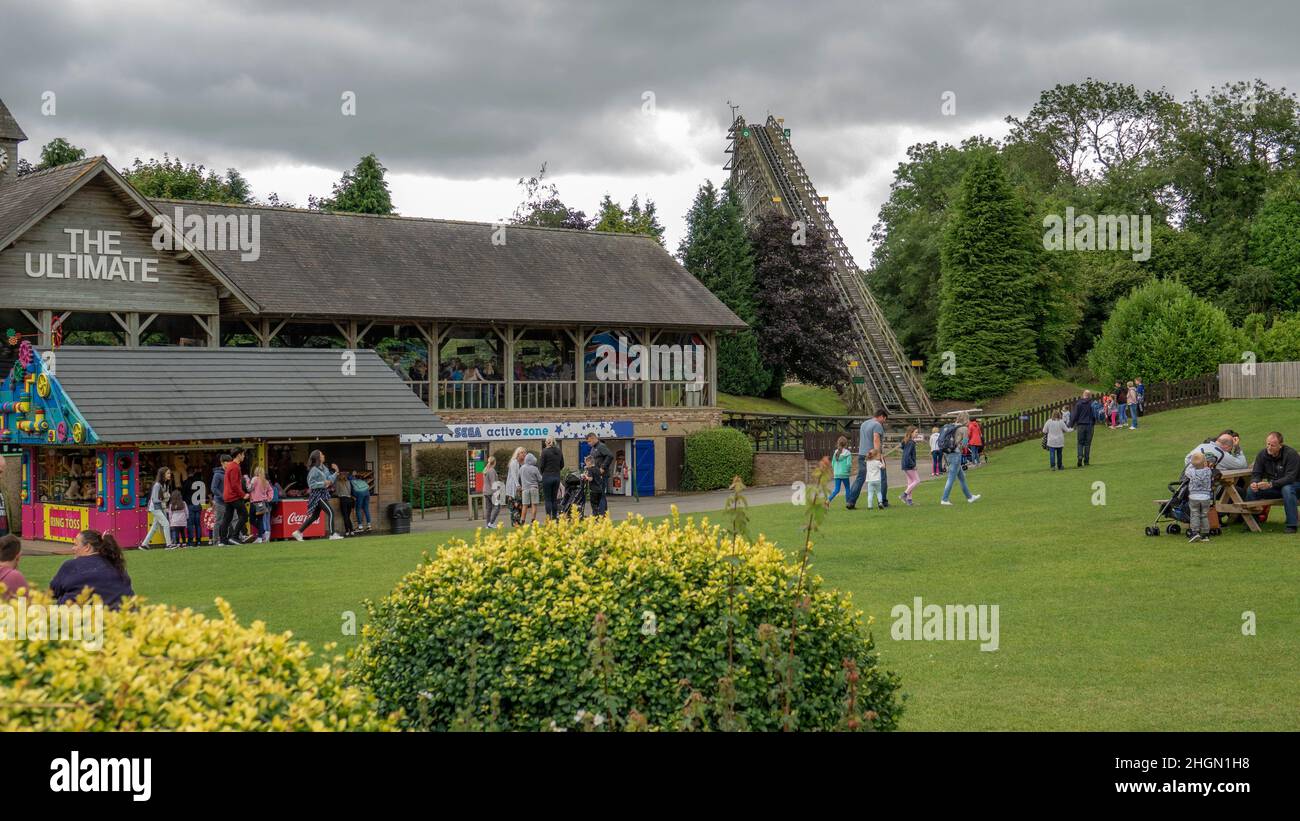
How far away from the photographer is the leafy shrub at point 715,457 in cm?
4372

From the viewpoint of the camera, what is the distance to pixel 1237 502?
19906mm

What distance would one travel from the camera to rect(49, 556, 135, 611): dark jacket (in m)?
10.0

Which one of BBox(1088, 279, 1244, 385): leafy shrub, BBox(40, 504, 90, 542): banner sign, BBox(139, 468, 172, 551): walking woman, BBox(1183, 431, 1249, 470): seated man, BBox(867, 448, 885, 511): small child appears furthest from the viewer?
BBox(1088, 279, 1244, 385): leafy shrub

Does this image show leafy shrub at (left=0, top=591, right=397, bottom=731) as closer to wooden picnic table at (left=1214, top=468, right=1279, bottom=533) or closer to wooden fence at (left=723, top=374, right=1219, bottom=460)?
wooden picnic table at (left=1214, top=468, right=1279, bottom=533)

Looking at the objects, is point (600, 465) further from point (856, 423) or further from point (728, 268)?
point (728, 268)

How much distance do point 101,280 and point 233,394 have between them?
6.45 m

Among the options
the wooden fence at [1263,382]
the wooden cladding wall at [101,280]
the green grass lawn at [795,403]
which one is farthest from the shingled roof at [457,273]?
the wooden fence at [1263,382]

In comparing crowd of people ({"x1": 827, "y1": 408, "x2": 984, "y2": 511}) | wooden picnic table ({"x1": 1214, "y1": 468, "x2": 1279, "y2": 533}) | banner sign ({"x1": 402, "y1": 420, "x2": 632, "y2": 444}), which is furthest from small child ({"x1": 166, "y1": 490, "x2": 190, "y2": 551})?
wooden picnic table ({"x1": 1214, "y1": 468, "x2": 1279, "y2": 533})

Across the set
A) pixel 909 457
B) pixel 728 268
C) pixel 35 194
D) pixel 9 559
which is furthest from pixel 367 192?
pixel 9 559

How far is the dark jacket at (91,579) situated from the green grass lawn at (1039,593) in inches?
116

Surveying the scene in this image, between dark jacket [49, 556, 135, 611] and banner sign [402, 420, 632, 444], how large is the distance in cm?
2840

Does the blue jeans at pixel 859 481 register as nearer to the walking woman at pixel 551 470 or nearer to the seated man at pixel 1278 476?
the walking woman at pixel 551 470

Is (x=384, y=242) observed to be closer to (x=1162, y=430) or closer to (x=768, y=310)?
(x=768, y=310)

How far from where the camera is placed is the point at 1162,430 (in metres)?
41.0
